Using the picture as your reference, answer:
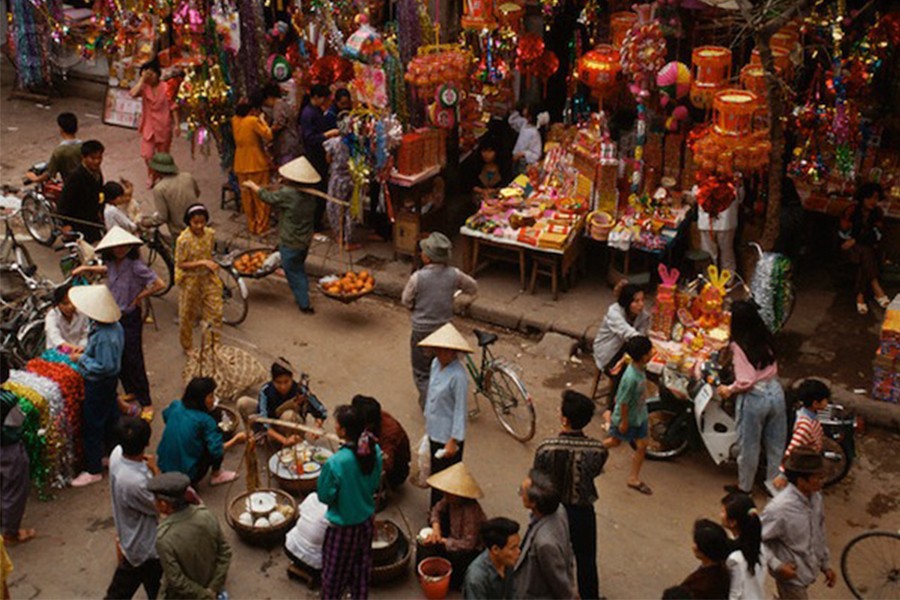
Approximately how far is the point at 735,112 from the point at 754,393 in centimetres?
293

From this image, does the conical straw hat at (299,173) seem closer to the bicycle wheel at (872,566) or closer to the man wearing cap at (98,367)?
the man wearing cap at (98,367)

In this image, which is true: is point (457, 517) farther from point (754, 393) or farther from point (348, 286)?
point (348, 286)

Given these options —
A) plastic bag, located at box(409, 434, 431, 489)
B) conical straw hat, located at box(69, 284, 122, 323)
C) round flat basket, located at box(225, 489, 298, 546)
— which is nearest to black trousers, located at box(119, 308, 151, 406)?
conical straw hat, located at box(69, 284, 122, 323)

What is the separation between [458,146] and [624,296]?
4553 mm

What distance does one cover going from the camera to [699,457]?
9539mm

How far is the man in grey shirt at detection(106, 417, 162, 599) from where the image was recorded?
7121 mm

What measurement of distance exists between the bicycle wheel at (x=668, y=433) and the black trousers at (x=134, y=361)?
168 inches

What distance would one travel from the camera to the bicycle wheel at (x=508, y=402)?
9742mm

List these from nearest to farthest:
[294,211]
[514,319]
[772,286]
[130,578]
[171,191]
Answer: [130,578], [772,286], [294,211], [171,191], [514,319]

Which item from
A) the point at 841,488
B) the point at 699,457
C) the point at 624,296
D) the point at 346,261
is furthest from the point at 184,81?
the point at 841,488

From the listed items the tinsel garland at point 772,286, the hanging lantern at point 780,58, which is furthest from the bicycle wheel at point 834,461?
the hanging lantern at point 780,58

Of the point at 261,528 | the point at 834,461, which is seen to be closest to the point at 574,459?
the point at 261,528

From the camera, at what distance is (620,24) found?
11789 millimetres

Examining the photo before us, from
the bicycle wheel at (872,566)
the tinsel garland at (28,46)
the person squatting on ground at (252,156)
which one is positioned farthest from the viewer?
the tinsel garland at (28,46)
